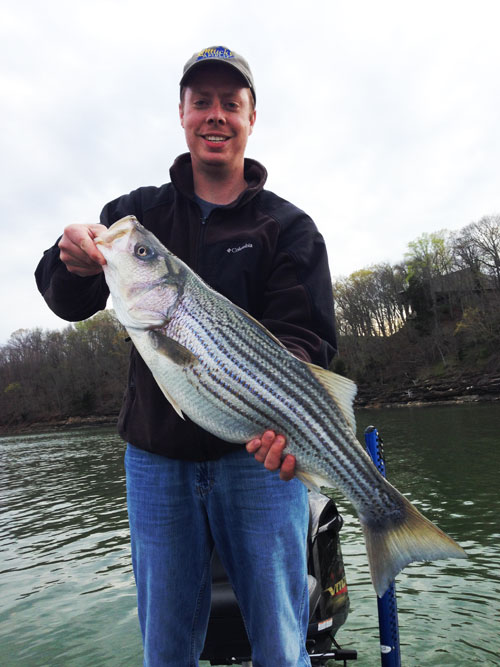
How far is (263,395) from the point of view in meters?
2.90

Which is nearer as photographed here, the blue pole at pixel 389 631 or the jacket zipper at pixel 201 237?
the jacket zipper at pixel 201 237

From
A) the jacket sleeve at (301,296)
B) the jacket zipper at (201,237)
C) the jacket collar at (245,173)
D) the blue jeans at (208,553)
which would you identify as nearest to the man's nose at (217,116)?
the jacket collar at (245,173)

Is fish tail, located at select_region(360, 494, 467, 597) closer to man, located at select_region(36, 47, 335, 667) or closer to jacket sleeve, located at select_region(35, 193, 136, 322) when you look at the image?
man, located at select_region(36, 47, 335, 667)

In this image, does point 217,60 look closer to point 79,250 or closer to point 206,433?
point 79,250

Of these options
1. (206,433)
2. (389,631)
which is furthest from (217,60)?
(389,631)

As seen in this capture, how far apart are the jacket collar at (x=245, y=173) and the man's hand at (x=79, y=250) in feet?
2.73

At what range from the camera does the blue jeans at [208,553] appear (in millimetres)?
2945

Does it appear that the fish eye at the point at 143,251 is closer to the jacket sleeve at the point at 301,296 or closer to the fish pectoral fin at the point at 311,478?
the jacket sleeve at the point at 301,296

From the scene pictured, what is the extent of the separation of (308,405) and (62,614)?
8.07 metres

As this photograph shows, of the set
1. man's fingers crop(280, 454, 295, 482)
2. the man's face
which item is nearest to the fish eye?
the man's face

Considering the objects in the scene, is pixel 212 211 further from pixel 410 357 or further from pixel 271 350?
pixel 410 357

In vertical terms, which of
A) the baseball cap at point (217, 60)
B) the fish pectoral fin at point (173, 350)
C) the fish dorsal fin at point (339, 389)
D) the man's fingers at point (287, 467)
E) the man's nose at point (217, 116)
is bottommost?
the man's fingers at point (287, 467)

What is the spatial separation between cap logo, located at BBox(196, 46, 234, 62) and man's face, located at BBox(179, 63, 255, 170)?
0.06 metres

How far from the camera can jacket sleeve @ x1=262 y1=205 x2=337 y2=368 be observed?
132 inches
